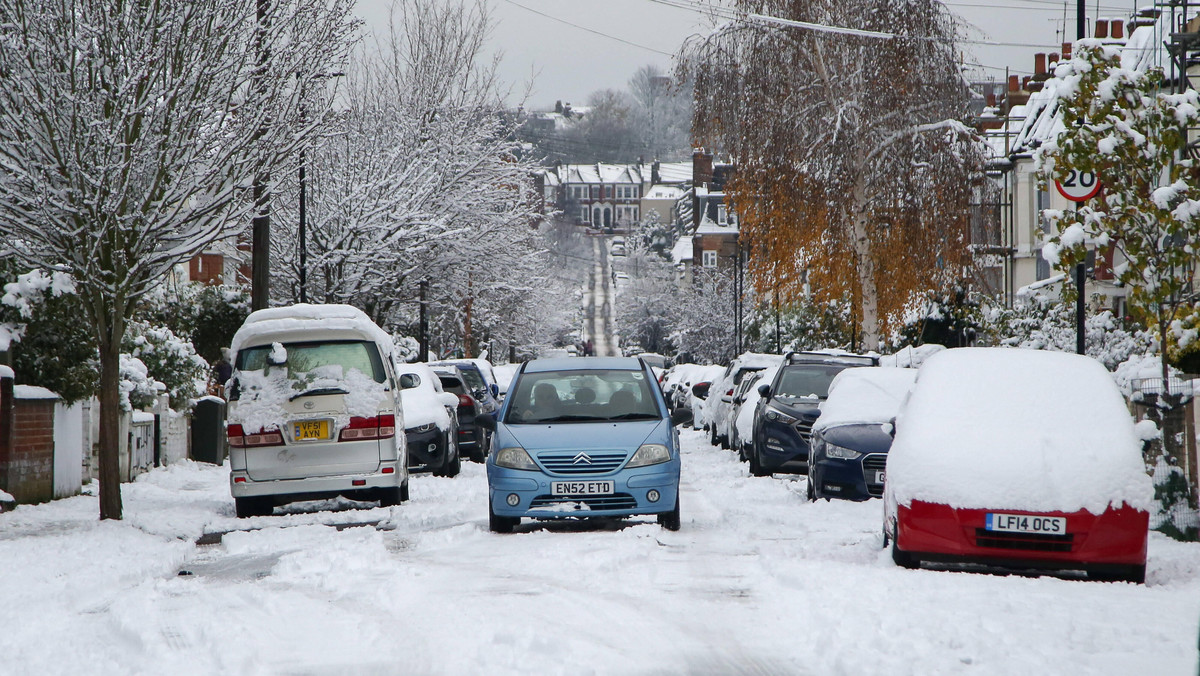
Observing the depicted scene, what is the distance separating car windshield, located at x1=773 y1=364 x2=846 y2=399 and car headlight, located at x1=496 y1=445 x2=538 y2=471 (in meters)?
8.88

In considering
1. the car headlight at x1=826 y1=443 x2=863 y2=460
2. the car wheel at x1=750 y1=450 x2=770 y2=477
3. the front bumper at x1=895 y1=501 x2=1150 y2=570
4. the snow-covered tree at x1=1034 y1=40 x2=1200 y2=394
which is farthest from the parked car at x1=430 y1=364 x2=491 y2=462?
the front bumper at x1=895 y1=501 x2=1150 y2=570

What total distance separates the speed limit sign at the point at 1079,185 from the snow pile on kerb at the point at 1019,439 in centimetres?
447

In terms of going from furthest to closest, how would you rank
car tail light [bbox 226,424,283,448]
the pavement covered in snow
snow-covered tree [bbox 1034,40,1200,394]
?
car tail light [bbox 226,424,283,448] → snow-covered tree [bbox 1034,40,1200,394] → the pavement covered in snow

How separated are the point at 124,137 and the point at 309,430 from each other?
370 centimetres

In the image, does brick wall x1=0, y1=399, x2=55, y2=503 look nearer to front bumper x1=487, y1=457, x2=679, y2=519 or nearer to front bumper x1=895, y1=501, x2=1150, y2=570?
front bumper x1=487, y1=457, x2=679, y2=519

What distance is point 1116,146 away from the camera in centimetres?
1444

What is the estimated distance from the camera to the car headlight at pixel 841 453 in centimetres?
1552

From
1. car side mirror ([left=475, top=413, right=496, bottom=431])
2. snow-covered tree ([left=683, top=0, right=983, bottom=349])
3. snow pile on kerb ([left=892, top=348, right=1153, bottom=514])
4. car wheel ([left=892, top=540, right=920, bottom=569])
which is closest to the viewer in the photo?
snow pile on kerb ([left=892, top=348, right=1153, bottom=514])

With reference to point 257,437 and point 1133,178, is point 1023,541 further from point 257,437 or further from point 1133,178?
point 257,437

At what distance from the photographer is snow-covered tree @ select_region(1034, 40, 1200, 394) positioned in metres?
14.0

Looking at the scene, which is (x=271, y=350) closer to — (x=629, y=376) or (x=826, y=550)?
(x=629, y=376)

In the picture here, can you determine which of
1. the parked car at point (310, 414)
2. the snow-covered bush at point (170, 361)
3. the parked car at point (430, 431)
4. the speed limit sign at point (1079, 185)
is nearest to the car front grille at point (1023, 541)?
the speed limit sign at point (1079, 185)

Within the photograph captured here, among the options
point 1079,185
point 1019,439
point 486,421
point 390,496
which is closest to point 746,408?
point 390,496

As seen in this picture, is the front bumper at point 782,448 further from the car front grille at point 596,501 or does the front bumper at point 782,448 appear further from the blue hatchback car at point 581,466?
the car front grille at point 596,501
